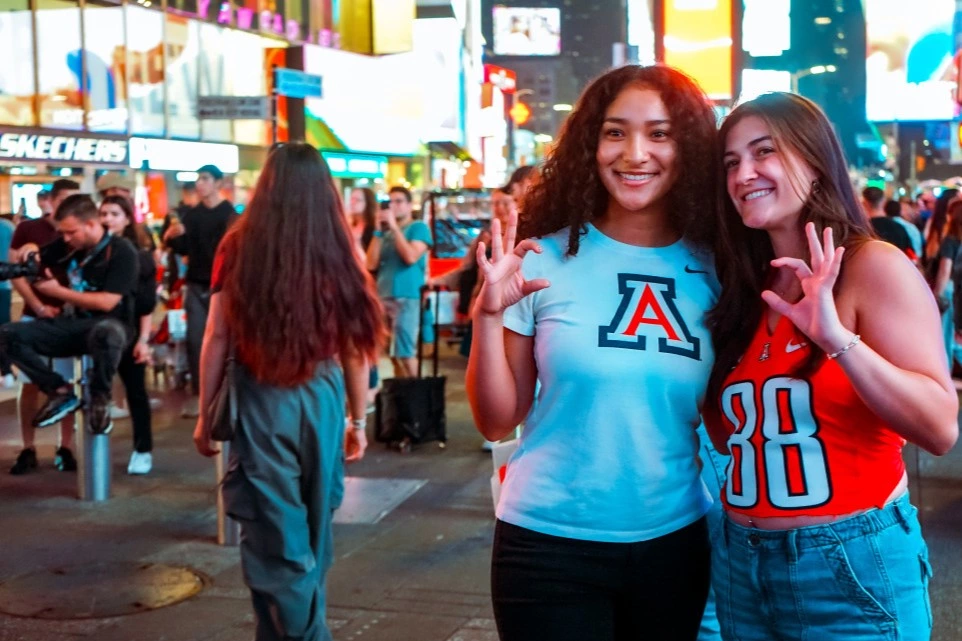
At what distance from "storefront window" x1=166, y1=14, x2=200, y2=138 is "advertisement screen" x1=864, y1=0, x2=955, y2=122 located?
2625 cm

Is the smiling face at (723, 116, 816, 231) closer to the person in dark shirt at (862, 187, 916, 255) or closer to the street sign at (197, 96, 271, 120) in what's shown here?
the street sign at (197, 96, 271, 120)

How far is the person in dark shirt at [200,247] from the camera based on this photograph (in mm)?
10133

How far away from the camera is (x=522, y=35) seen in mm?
66062

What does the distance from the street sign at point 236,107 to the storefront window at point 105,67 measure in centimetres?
1030

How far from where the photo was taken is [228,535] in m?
6.77

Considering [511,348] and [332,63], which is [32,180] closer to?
[332,63]

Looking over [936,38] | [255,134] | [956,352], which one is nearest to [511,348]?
[956,352]

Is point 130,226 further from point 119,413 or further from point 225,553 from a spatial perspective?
point 225,553

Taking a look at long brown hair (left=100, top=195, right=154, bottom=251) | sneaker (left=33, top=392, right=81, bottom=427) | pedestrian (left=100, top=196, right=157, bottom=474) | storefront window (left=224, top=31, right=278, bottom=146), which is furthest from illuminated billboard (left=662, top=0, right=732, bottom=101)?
storefront window (left=224, top=31, right=278, bottom=146)

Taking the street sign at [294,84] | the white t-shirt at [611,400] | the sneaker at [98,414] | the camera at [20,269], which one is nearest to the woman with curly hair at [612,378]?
the white t-shirt at [611,400]

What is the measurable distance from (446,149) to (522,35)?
24443mm

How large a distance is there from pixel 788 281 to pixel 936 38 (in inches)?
1714

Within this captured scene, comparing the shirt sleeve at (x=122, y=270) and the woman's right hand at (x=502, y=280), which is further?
the shirt sleeve at (x=122, y=270)

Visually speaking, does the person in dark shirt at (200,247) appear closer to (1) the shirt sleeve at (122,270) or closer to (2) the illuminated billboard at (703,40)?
(1) the shirt sleeve at (122,270)
